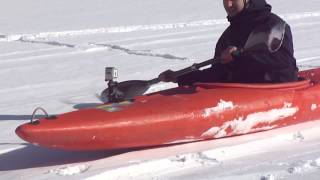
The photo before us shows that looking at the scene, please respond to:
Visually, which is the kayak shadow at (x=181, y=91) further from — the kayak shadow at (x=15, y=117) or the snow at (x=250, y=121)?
the kayak shadow at (x=15, y=117)

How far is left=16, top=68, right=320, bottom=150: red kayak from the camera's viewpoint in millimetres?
3693

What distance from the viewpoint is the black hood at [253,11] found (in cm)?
455

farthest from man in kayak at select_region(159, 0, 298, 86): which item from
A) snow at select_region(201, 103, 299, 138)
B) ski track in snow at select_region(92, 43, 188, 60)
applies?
ski track in snow at select_region(92, 43, 188, 60)

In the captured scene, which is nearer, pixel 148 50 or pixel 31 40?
pixel 148 50

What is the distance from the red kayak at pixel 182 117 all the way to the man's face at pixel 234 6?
1.82 ft

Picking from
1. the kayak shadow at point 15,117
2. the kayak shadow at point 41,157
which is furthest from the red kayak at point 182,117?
the kayak shadow at point 15,117

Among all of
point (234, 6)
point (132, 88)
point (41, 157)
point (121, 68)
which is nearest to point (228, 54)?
point (234, 6)

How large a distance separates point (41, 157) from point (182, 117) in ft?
3.07

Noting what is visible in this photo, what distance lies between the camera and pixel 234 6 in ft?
15.0

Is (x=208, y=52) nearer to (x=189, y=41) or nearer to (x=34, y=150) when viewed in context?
(x=189, y=41)

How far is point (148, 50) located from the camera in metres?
8.84

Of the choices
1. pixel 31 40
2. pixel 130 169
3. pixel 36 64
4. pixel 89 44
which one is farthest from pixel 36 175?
pixel 31 40

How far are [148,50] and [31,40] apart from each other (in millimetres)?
2325

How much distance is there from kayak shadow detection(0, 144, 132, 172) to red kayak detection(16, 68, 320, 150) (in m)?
0.21
